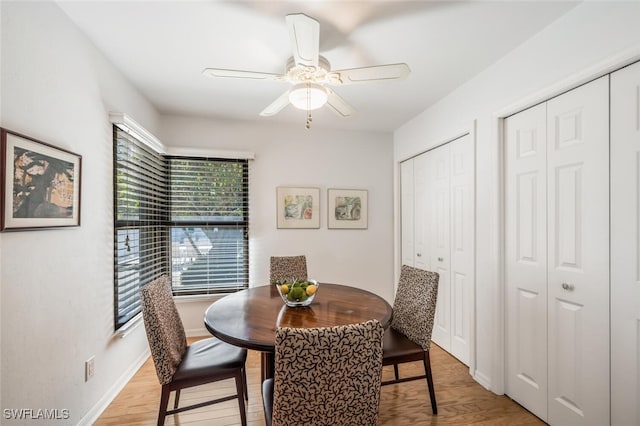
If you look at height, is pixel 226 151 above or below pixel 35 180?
above

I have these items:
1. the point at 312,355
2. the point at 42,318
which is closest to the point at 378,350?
the point at 312,355

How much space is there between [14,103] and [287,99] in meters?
1.40

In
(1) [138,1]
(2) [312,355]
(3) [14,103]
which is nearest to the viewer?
(2) [312,355]

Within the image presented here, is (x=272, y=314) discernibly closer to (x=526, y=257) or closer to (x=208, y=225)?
(x=526, y=257)

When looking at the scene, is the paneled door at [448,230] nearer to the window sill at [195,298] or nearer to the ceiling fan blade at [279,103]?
the ceiling fan blade at [279,103]

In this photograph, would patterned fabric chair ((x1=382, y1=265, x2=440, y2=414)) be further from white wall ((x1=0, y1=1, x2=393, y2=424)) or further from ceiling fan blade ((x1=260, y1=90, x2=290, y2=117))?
white wall ((x1=0, y1=1, x2=393, y2=424))

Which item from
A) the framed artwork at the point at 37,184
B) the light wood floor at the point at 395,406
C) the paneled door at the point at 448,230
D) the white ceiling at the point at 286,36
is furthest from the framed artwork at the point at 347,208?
the framed artwork at the point at 37,184

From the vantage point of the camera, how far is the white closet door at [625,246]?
140 cm

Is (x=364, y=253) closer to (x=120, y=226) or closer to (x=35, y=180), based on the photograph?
(x=120, y=226)

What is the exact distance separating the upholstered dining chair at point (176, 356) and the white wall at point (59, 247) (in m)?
0.46

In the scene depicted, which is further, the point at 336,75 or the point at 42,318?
the point at 336,75

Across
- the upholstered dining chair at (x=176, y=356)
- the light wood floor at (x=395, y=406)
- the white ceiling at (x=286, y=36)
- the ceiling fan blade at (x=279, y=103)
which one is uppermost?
the white ceiling at (x=286, y=36)

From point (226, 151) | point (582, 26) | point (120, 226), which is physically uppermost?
point (582, 26)

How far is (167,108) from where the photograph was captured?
10.2ft
